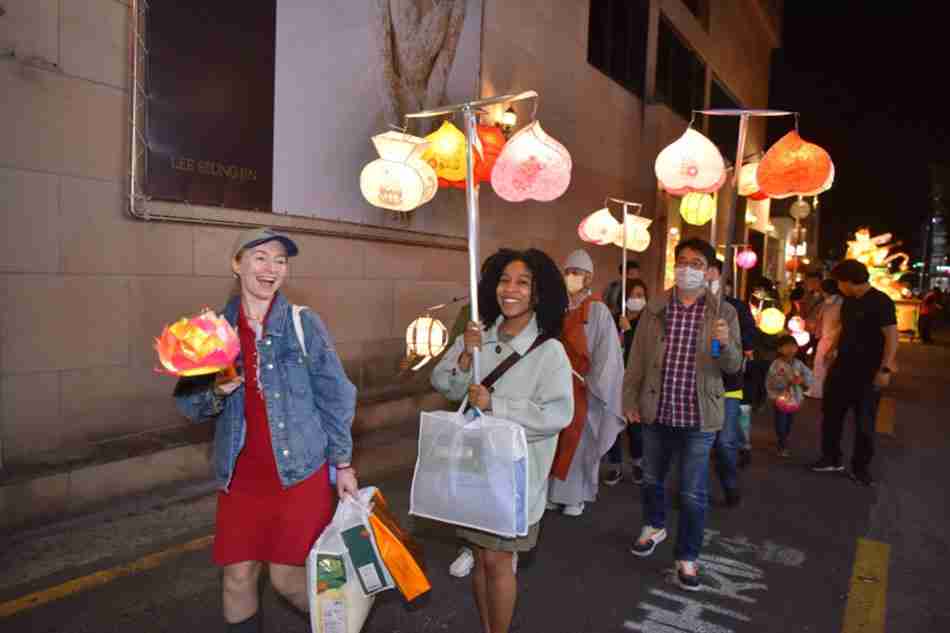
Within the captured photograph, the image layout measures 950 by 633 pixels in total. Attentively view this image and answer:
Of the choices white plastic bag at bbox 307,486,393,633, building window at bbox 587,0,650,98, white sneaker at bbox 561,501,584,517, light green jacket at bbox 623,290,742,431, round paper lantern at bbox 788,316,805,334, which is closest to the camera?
white plastic bag at bbox 307,486,393,633

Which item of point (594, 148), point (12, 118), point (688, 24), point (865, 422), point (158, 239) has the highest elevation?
point (688, 24)

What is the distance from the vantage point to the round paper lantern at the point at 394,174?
6.57 meters

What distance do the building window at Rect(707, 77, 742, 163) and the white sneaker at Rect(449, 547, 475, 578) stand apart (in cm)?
1939

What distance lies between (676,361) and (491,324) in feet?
4.73

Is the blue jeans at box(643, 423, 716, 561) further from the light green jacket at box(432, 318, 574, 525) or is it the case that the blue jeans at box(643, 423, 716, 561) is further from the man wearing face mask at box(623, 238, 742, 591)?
the light green jacket at box(432, 318, 574, 525)

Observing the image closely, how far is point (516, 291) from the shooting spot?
318 centimetres

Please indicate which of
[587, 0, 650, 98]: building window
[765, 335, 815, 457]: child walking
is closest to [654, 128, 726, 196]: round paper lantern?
[765, 335, 815, 457]: child walking

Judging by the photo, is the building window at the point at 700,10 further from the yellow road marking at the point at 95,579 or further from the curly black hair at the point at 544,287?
the yellow road marking at the point at 95,579

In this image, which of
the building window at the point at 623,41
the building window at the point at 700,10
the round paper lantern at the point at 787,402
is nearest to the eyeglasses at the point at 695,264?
the round paper lantern at the point at 787,402

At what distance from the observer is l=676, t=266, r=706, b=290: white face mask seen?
13.9ft

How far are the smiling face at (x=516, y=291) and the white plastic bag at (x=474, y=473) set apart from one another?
56 cm

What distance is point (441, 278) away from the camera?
9844 mm

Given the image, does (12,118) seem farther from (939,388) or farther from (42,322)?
(939,388)

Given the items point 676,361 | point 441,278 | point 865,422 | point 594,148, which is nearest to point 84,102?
point 676,361
